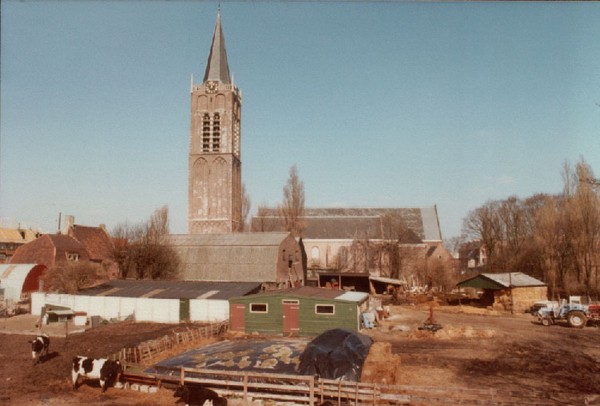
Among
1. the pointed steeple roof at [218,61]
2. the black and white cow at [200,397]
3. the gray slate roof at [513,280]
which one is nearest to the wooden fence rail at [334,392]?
the black and white cow at [200,397]

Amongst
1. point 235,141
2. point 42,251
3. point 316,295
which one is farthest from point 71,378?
point 235,141

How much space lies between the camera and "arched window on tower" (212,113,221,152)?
222 feet

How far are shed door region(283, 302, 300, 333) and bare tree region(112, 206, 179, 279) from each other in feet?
65.7

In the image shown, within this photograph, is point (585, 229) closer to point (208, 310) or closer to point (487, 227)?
point (487, 227)

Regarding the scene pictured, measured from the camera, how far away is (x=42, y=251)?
56.6 metres

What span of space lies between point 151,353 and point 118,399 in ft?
19.7

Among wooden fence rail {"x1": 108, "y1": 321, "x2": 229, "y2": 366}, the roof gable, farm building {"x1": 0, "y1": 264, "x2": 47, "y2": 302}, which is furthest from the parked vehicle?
the roof gable

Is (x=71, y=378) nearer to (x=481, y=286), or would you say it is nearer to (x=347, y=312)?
(x=347, y=312)

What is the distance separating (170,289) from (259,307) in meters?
11.0

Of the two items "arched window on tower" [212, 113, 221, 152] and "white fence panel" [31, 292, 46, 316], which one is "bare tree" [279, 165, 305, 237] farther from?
"white fence panel" [31, 292, 46, 316]

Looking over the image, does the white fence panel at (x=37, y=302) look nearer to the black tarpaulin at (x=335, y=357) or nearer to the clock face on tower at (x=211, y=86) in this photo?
the black tarpaulin at (x=335, y=357)

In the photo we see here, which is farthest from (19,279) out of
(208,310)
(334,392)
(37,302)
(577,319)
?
(577,319)

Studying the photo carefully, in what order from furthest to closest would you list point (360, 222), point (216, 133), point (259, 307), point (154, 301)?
point (360, 222) < point (216, 133) < point (154, 301) < point (259, 307)

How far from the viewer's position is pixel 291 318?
2997 cm
